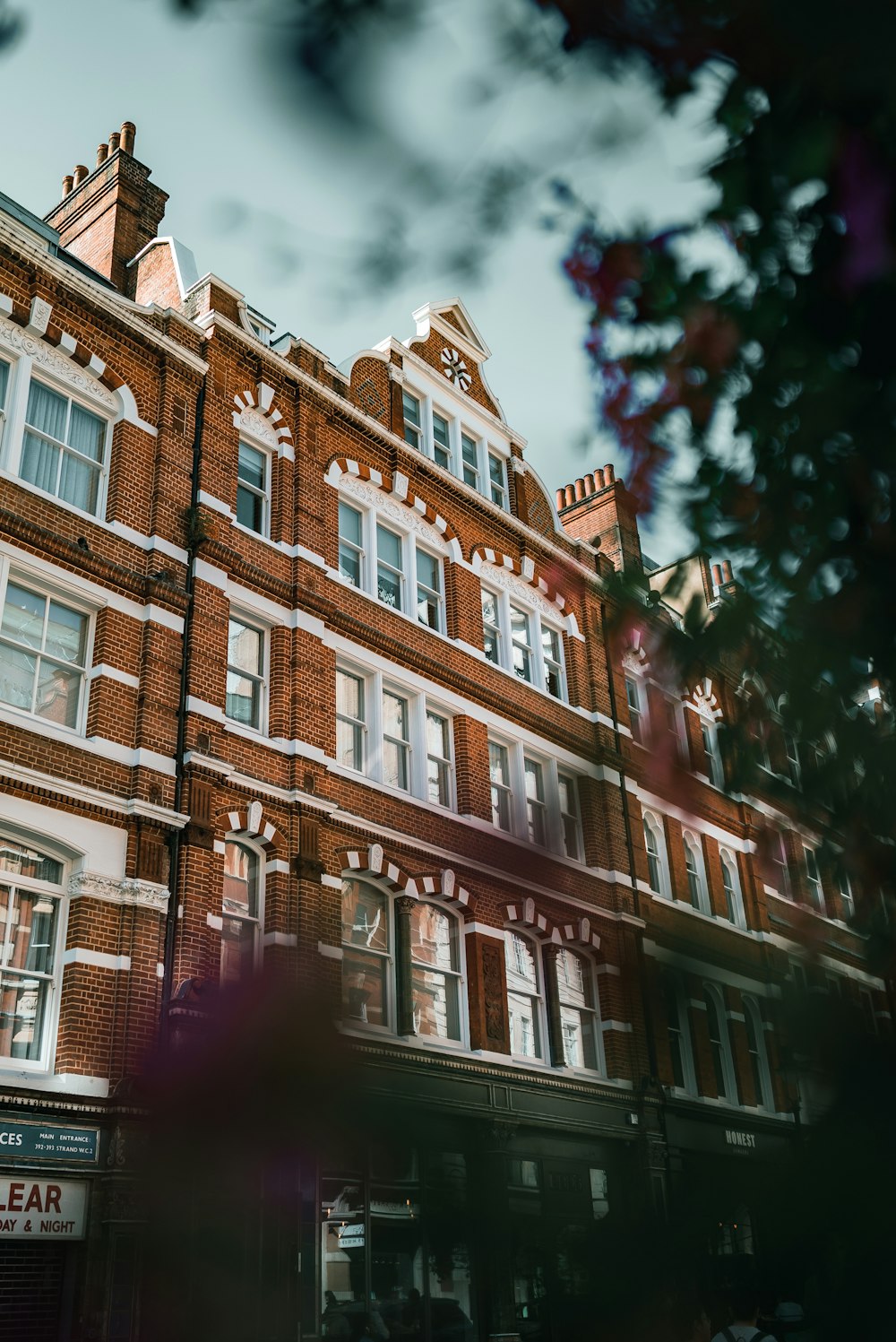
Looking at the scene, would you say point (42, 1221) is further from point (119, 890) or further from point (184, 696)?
point (184, 696)

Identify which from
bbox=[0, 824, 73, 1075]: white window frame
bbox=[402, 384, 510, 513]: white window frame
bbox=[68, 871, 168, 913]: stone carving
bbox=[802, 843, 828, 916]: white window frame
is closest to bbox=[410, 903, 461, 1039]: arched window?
bbox=[68, 871, 168, 913]: stone carving

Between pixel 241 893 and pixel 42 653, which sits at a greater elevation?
pixel 42 653

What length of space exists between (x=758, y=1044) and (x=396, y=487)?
21.1m

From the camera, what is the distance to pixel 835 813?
1474 mm

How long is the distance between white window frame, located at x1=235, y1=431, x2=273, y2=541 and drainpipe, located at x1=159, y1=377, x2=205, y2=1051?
0.89m

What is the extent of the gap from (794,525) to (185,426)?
17.3m

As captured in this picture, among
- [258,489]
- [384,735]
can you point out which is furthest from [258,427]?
[384,735]

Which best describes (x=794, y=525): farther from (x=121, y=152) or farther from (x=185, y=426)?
(x=121, y=152)

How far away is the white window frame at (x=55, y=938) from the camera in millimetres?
13219

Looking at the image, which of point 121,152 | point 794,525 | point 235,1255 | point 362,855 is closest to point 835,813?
point 794,525

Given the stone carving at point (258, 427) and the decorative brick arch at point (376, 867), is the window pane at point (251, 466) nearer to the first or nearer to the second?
the stone carving at point (258, 427)

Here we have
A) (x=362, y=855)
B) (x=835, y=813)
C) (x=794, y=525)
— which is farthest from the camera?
(x=362, y=855)

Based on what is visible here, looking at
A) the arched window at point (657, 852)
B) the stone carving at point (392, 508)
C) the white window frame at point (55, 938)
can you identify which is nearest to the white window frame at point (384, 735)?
the stone carving at point (392, 508)

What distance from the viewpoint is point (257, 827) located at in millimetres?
16547
